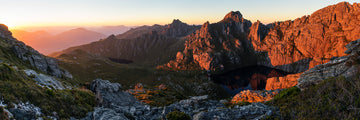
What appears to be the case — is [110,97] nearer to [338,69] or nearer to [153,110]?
[153,110]

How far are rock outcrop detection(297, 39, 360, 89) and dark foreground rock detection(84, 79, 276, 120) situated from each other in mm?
11197

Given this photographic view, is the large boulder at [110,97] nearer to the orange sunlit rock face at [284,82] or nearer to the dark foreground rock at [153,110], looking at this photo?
the dark foreground rock at [153,110]

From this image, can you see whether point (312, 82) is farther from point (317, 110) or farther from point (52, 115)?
point (52, 115)

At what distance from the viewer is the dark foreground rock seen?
66.7 ft

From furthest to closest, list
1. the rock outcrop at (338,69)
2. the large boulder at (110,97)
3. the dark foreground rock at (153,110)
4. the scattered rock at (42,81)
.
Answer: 1. the large boulder at (110,97)
2. the scattered rock at (42,81)
3. the rock outcrop at (338,69)
4. the dark foreground rock at (153,110)

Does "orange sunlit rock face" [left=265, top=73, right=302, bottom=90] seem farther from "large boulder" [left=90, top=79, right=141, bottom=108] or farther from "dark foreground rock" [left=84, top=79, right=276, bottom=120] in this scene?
"large boulder" [left=90, top=79, right=141, bottom=108]

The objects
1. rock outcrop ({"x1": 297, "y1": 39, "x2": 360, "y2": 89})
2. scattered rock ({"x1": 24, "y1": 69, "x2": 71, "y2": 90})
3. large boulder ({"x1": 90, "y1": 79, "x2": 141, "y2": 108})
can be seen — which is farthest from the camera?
large boulder ({"x1": 90, "y1": 79, "x2": 141, "y2": 108})

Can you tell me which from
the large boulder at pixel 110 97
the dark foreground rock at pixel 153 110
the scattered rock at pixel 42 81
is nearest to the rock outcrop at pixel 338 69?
the dark foreground rock at pixel 153 110

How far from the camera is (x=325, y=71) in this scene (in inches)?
1024

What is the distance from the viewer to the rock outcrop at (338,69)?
74.1 ft

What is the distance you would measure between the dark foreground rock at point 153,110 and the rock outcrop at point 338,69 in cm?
1120

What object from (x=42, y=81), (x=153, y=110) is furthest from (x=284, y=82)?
(x=42, y=81)

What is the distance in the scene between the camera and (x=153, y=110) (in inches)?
1184

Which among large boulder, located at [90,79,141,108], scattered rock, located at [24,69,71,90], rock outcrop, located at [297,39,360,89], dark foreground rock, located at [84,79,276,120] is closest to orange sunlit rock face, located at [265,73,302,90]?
rock outcrop, located at [297,39,360,89]
